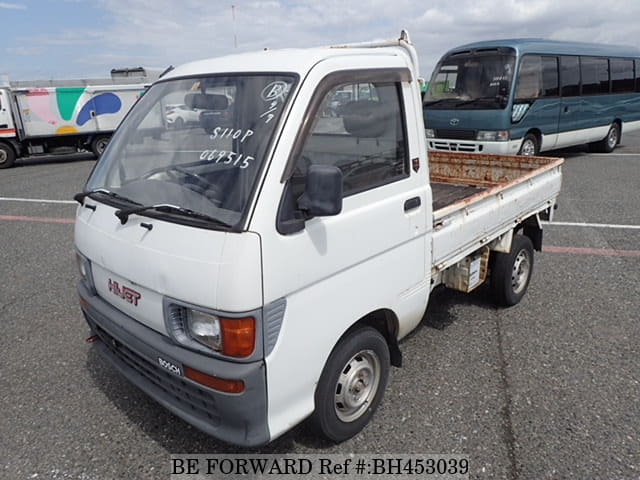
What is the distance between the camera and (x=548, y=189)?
445 centimetres

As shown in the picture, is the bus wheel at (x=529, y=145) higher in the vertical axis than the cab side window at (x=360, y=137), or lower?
lower

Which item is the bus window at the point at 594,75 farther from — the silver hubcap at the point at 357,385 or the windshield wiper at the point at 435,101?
the silver hubcap at the point at 357,385

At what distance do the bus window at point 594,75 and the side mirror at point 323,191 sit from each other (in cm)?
1201

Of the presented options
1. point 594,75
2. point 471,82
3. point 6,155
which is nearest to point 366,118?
point 471,82

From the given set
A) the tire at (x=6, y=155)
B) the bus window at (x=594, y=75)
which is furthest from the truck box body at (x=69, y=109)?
the bus window at (x=594, y=75)

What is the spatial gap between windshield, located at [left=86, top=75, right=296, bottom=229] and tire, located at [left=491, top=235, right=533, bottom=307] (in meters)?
2.66

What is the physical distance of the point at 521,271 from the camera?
173 inches

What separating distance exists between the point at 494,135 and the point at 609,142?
19.8 ft

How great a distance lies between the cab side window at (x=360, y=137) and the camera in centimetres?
232

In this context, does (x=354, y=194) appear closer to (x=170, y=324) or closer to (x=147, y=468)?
(x=170, y=324)

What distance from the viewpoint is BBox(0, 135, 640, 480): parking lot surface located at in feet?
8.71

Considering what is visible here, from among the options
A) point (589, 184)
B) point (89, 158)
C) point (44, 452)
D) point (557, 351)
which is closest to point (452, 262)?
point (557, 351)

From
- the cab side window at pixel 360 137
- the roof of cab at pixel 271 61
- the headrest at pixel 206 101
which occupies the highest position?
the roof of cab at pixel 271 61

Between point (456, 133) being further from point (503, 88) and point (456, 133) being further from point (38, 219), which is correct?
point (38, 219)
